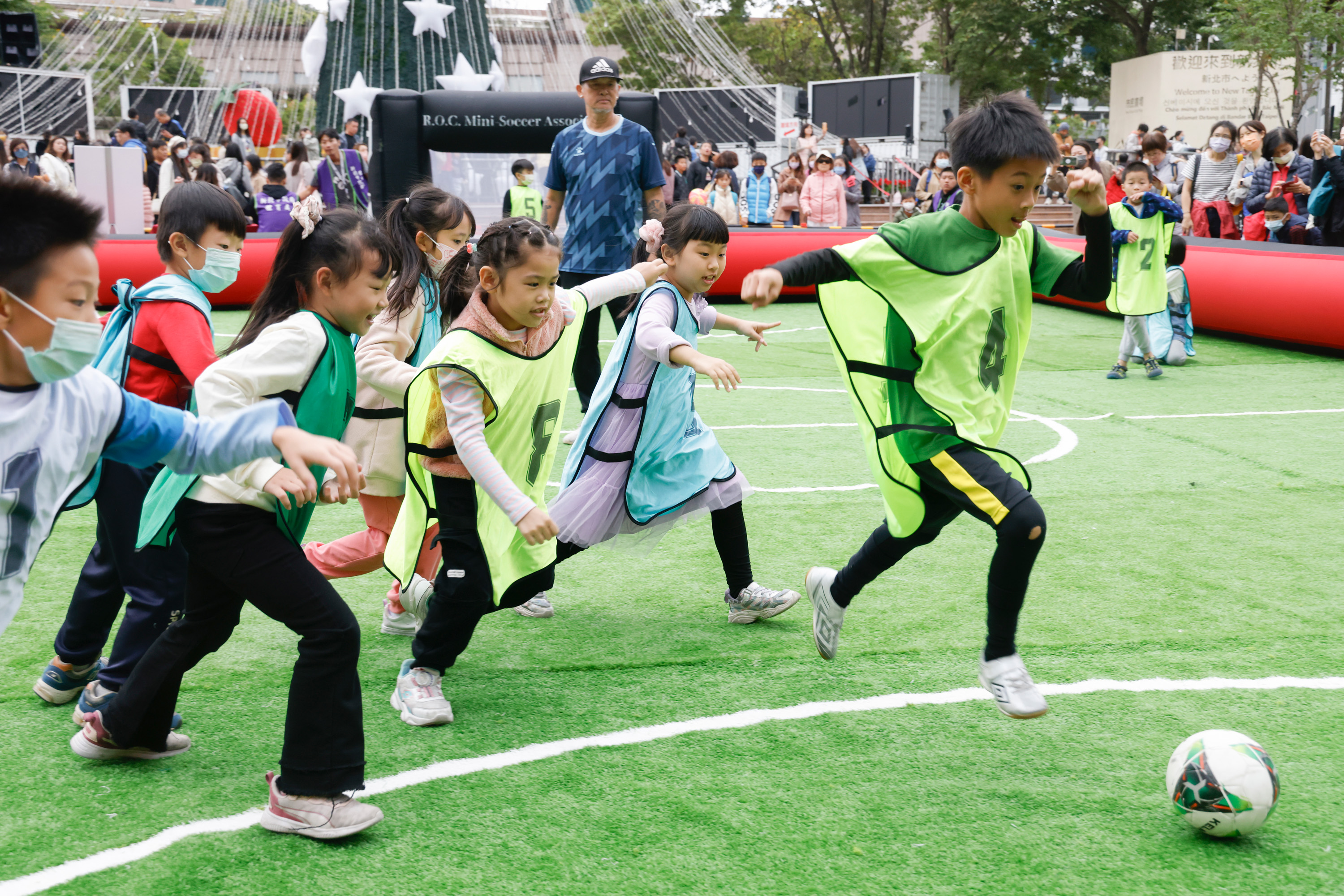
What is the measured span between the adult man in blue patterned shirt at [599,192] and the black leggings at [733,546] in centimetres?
343

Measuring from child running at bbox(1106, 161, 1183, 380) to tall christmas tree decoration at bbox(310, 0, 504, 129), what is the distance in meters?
20.0

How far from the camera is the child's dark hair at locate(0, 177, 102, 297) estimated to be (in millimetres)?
2150

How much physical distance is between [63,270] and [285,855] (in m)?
1.47

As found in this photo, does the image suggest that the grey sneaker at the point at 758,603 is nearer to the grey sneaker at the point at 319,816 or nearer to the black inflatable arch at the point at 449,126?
the grey sneaker at the point at 319,816

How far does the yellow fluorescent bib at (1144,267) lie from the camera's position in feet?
33.3

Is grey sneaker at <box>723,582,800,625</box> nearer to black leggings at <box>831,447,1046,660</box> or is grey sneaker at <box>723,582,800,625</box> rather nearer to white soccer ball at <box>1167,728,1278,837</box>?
black leggings at <box>831,447,1046,660</box>

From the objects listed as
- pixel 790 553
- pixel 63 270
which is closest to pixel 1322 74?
pixel 790 553

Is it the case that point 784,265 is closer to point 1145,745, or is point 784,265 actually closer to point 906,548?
point 906,548

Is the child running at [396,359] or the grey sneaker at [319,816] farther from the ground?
the child running at [396,359]

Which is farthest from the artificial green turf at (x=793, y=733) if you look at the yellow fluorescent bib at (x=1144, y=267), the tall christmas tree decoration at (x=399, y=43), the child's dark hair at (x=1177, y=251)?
the tall christmas tree decoration at (x=399, y=43)

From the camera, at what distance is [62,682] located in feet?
12.4

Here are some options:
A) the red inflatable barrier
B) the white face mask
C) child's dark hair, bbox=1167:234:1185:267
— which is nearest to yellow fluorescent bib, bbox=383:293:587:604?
the white face mask

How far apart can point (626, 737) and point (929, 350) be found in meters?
1.44

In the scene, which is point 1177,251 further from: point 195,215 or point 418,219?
point 195,215
